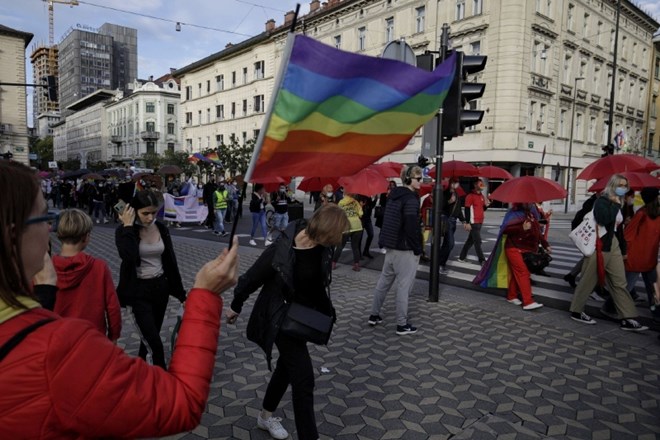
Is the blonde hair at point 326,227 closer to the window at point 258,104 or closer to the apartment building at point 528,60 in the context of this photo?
the apartment building at point 528,60

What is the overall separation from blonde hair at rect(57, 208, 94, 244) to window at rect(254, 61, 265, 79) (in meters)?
46.0

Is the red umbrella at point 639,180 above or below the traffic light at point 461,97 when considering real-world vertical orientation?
below

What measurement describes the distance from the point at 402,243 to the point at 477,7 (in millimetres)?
Answer: 29222

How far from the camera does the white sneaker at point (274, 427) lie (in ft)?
11.1

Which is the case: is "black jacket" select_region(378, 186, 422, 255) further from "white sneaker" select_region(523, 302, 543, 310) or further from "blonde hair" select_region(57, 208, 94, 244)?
"blonde hair" select_region(57, 208, 94, 244)

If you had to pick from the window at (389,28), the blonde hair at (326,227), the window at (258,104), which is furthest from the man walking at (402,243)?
the window at (258,104)

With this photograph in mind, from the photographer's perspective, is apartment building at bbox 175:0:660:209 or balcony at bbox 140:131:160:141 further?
balcony at bbox 140:131:160:141

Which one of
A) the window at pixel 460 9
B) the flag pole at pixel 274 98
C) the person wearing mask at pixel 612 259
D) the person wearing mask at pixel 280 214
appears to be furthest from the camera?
the window at pixel 460 9

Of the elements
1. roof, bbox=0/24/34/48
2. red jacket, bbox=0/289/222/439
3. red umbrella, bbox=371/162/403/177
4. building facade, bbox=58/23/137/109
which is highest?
building facade, bbox=58/23/137/109

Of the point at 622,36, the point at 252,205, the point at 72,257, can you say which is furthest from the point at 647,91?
the point at 72,257

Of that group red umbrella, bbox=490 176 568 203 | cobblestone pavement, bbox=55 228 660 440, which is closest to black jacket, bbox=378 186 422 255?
cobblestone pavement, bbox=55 228 660 440

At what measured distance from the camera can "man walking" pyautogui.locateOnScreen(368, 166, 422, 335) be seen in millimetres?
5754

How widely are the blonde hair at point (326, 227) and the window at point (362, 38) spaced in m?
→ 36.0

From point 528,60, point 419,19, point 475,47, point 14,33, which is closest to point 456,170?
point 528,60
